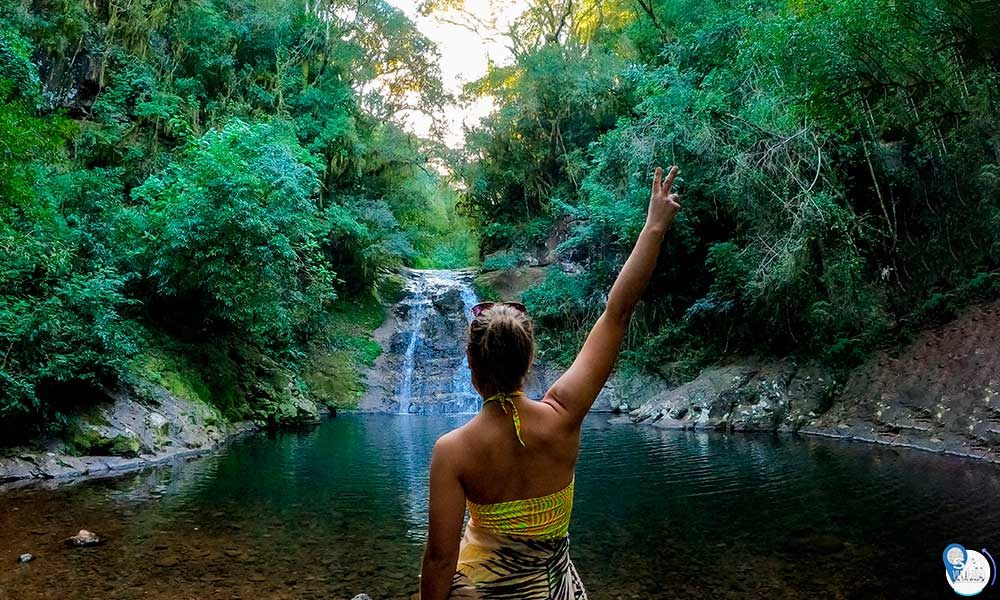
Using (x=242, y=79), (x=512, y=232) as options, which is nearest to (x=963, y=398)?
(x=512, y=232)

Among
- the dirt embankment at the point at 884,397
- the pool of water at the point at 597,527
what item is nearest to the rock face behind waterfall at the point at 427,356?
the dirt embankment at the point at 884,397

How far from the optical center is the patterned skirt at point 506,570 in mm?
1724

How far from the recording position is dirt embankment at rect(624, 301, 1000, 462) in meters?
9.75

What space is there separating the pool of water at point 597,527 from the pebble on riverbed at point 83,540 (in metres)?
0.13

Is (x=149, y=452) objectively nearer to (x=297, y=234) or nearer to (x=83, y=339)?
(x=83, y=339)

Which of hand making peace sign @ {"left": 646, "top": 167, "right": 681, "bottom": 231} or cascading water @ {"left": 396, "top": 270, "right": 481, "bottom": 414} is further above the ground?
hand making peace sign @ {"left": 646, "top": 167, "right": 681, "bottom": 231}

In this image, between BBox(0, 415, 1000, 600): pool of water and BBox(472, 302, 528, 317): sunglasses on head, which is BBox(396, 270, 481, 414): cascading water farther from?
BBox(472, 302, 528, 317): sunglasses on head

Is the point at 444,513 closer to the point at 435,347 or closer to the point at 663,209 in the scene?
the point at 663,209

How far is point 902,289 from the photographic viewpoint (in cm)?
1304

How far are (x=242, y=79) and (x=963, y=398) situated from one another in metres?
21.6

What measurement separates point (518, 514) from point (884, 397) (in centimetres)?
1225

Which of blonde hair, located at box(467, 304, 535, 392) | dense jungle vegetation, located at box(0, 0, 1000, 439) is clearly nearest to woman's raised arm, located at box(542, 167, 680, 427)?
blonde hair, located at box(467, 304, 535, 392)

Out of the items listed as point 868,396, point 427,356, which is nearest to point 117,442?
point 868,396

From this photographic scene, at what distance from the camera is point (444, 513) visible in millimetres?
1648
